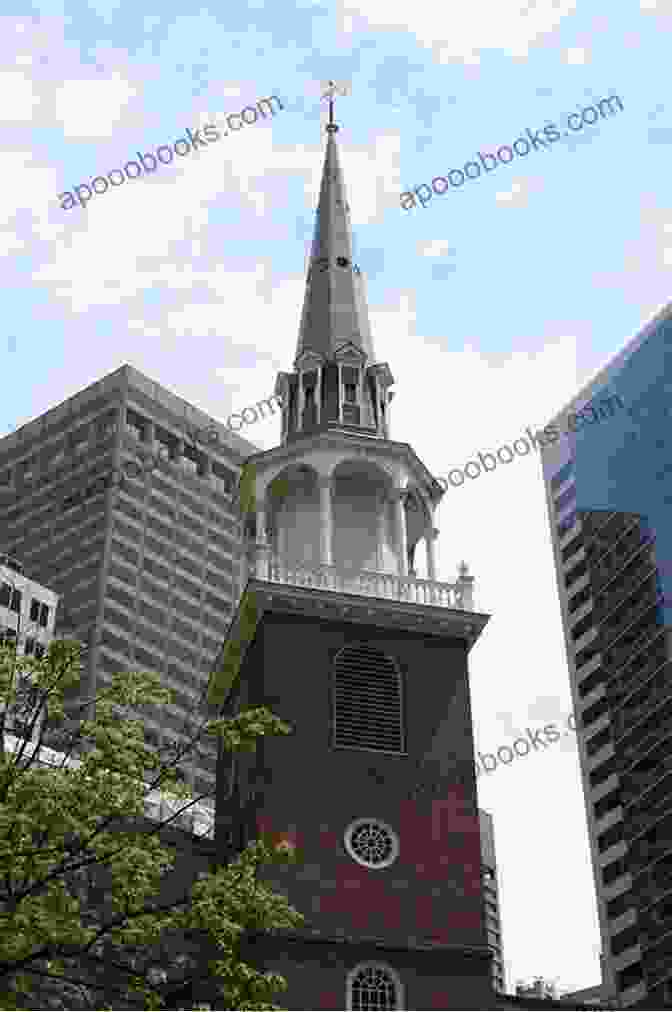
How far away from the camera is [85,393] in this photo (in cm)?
13950

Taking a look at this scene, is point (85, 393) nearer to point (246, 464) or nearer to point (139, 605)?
point (139, 605)

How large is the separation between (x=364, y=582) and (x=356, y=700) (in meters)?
3.31

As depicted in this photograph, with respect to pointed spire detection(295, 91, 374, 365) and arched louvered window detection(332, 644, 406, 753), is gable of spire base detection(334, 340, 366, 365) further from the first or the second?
arched louvered window detection(332, 644, 406, 753)

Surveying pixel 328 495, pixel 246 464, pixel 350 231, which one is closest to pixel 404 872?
pixel 328 495

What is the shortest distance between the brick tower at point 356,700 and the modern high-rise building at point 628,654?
1719 inches

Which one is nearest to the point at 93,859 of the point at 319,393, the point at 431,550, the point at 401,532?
the point at 401,532

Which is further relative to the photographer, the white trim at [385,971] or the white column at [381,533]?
the white column at [381,533]

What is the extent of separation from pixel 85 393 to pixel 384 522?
343ft

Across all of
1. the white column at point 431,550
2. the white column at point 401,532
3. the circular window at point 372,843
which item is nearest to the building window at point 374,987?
the circular window at point 372,843

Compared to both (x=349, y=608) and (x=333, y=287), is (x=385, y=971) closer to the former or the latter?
(x=349, y=608)

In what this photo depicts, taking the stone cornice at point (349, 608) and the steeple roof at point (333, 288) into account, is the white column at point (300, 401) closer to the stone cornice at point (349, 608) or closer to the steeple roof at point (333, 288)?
the steeple roof at point (333, 288)

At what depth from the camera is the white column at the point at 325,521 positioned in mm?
36188

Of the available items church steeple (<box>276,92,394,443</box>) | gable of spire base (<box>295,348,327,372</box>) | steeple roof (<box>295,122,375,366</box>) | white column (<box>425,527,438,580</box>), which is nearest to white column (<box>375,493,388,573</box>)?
white column (<box>425,527,438,580</box>)

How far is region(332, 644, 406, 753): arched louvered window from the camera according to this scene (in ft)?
109
